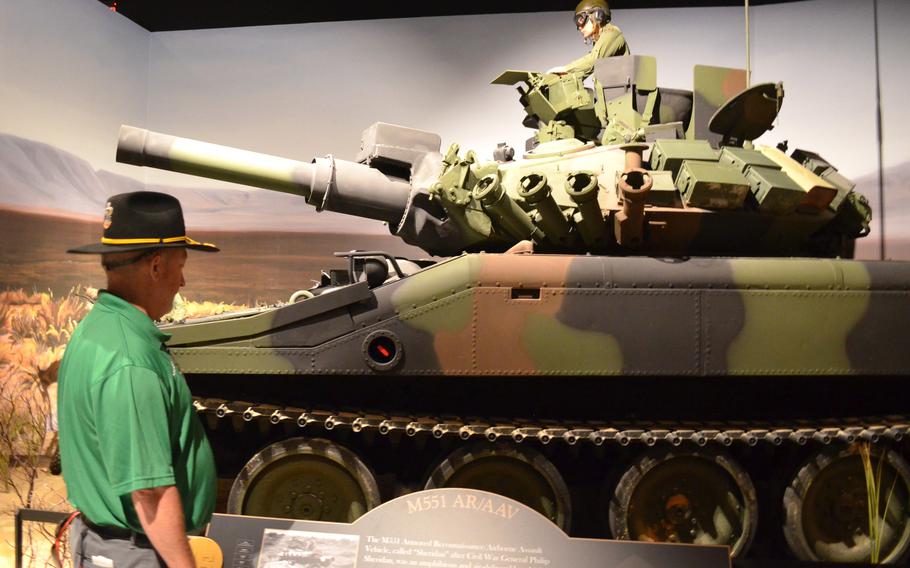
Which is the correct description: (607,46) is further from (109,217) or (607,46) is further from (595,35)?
(109,217)

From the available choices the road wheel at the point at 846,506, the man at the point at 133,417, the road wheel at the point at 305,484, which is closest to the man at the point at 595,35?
the road wheel at the point at 846,506

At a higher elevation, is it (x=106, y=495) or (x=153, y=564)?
(x=106, y=495)

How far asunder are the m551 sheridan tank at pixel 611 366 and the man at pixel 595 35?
138 centimetres

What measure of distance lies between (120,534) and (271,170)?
4.13 m

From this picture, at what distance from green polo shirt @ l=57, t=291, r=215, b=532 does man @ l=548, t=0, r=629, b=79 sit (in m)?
5.30

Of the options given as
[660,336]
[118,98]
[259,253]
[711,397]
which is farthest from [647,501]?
[118,98]

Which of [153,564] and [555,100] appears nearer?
[153,564]

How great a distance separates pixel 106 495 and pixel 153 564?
0.27 meters

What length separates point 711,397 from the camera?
5340 mm

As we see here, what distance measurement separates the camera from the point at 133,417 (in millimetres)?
2248

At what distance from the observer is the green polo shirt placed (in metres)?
2.24

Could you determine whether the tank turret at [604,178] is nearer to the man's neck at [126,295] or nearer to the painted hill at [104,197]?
the painted hill at [104,197]

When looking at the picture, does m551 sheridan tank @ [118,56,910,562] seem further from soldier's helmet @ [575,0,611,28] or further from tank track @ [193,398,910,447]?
soldier's helmet @ [575,0,611,28]

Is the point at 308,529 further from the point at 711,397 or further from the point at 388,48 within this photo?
the point at 388,48
